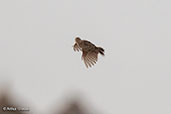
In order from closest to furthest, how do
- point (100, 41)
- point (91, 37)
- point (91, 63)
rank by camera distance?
point (91, 63)
point (91, 37)
point (100, 41)

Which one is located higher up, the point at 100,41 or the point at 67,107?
the point at 100,41

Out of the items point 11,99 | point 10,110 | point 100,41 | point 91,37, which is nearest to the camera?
point 10,110

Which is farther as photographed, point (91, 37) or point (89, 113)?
point (91, 37)

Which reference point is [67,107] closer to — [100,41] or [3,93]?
[3,93]

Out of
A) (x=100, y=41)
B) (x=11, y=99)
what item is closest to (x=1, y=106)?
(x=11, y=99)

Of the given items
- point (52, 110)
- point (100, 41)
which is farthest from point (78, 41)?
point (100, 41)

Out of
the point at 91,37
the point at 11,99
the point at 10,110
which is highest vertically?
the point at 91,37
